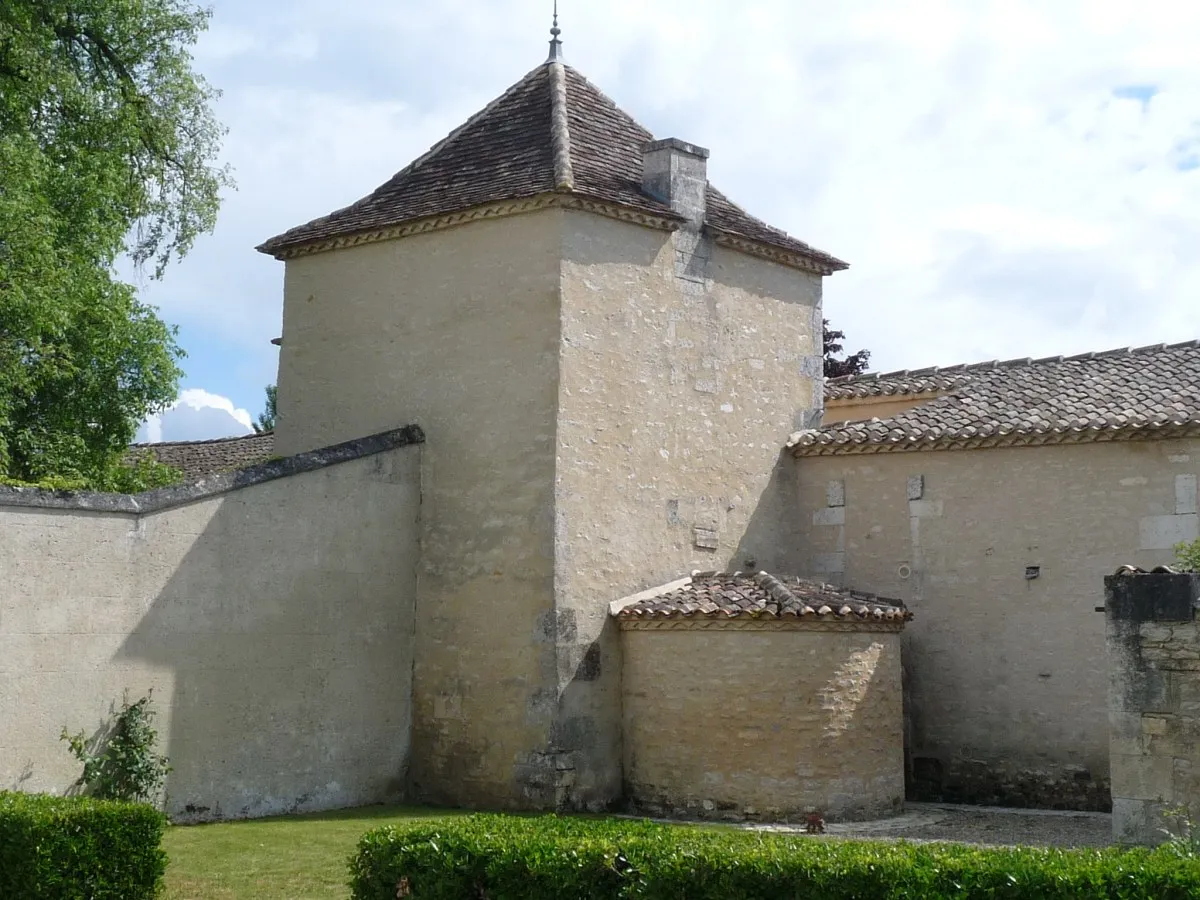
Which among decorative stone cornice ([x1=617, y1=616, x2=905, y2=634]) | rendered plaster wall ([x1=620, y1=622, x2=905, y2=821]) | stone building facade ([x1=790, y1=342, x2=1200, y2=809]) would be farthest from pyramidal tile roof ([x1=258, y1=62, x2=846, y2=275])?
rendered plaster wall ([x1=620, y1=622, x2=905, y2=821])

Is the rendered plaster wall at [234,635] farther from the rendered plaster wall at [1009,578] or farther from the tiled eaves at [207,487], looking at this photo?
the rendered plaster wall at [1009,578]

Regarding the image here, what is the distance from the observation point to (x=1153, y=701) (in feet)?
33.0

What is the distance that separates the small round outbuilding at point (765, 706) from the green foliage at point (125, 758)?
4.75m

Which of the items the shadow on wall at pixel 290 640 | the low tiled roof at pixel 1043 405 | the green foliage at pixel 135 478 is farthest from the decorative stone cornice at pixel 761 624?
the green foliage at pixel 135 478

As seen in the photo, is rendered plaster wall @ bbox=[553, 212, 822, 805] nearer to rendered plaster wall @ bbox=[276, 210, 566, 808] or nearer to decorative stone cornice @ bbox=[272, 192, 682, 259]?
decorative stone cornice @ bbox=[272, 192, 682, 259]

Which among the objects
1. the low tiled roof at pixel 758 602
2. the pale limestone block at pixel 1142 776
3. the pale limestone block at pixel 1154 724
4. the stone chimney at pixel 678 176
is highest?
the stone chimney at pixel 678 176

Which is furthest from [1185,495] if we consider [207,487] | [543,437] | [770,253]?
[207,487]

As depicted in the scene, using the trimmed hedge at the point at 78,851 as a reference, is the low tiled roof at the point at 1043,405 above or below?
above

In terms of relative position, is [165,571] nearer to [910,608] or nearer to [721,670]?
[721,670]

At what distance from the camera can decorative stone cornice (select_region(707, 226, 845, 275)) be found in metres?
15.8

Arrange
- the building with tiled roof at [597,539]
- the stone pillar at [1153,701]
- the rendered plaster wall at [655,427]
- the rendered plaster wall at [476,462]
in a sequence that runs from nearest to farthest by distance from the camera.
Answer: the stone pillar at [1153,701] < the building with tiled roof at [597,539] < the rendered plaster wall at [476,462] < the rendered plaster wall at [655,427]

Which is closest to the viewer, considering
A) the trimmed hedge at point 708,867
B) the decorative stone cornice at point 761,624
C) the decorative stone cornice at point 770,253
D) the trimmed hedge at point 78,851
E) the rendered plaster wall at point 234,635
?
the trimmed hedge at point 708,867

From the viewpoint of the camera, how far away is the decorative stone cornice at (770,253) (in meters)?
15.8

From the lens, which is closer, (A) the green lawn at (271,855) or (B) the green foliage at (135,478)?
(A) the green lawn at (271,855)
